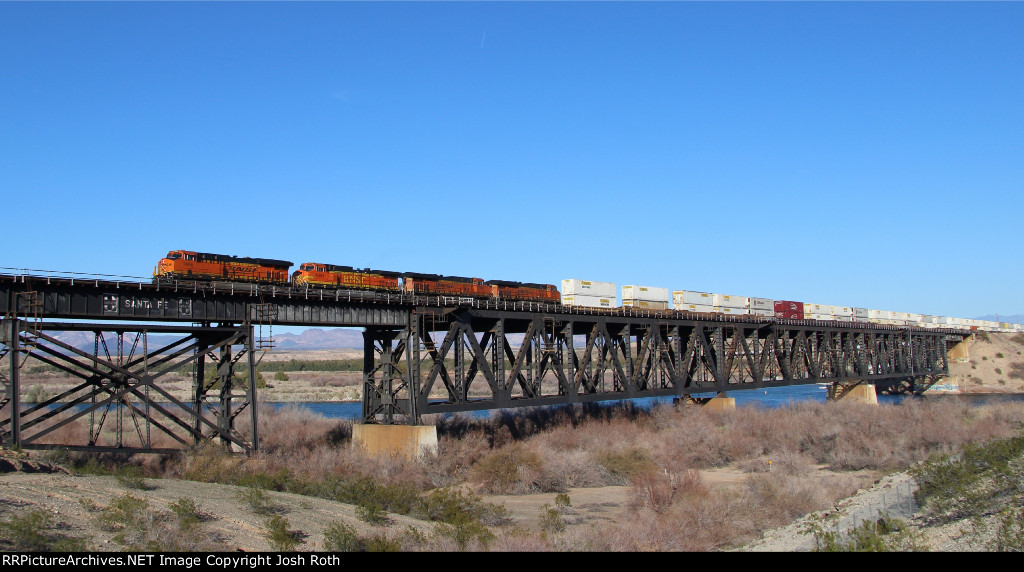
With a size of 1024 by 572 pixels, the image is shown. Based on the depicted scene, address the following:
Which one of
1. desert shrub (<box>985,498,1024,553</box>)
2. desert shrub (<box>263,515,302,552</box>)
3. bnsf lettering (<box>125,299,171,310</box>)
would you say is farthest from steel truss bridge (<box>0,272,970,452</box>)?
desert shrub (<box>985,498,1024,553</box>)

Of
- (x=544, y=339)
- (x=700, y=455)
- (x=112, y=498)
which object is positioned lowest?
(x=700, y=455)

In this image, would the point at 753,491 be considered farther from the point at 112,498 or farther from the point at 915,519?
the point at 112,498

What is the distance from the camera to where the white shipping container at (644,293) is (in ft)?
229

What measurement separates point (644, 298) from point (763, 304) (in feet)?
75.0

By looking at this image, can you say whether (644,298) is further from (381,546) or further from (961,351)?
(961,351)

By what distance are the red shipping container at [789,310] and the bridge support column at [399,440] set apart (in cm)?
5647

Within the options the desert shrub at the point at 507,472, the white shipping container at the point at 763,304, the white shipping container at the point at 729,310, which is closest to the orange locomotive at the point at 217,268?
the desert shrub at the point at 507,472

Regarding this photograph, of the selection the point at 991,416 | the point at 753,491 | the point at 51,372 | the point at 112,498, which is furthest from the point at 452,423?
the point at 51,372

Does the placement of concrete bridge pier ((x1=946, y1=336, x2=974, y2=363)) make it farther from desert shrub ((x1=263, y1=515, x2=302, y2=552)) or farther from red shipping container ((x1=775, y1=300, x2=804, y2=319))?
desert shrub ((x1=263, y1=515, x2=302, y2=552))

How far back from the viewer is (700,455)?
50.8 meters

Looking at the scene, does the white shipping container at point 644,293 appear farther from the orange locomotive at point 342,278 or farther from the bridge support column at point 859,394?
the bridge support column at point 859,394

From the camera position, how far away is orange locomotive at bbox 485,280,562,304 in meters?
58.5

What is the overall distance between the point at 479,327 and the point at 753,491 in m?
25.1
